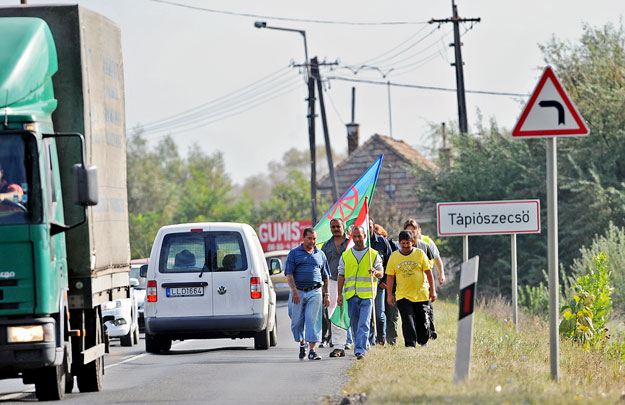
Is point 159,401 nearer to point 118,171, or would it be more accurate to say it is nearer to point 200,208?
point 118,171

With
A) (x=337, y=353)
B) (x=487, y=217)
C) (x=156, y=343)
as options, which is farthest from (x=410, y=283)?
(x=156, y=343)

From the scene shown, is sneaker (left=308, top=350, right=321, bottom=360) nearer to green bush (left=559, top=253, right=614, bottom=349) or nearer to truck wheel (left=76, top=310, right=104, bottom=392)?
truck wheel (left=76, top=310, right=104, bottom=392)

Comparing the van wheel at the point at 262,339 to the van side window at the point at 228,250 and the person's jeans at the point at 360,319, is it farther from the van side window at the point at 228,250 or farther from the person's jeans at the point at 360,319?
the person's jeans at the point at 360,319

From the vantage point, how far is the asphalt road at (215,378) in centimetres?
1230

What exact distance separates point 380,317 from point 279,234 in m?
50.0

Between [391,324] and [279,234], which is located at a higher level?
[391,324]

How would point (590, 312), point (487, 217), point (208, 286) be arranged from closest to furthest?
point (208, 286) < point (590, 312) < point (487, 217)

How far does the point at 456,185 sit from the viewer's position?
1673 inches

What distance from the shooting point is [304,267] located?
648 inches

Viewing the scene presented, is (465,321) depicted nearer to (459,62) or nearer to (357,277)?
(357,277)

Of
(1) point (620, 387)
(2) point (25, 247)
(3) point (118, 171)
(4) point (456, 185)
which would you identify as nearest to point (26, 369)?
(2) point (25, 247)

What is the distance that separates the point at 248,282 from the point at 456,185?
81.1 ft

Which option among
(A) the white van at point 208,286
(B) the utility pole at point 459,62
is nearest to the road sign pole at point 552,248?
(A) the white van at point 208,286

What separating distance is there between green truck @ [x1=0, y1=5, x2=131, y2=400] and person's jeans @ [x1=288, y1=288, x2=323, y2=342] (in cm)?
300
